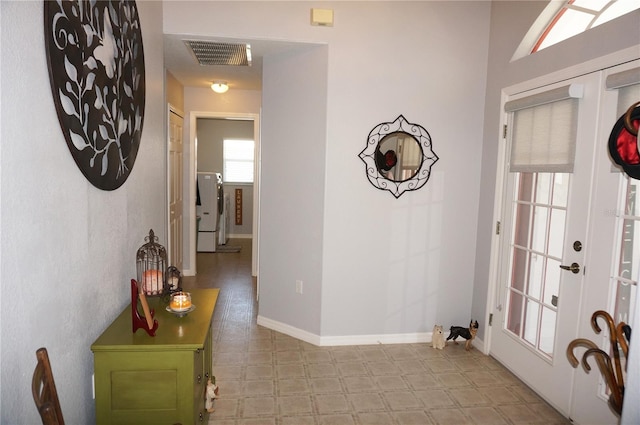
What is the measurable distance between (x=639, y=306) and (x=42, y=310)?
2063 millimetres

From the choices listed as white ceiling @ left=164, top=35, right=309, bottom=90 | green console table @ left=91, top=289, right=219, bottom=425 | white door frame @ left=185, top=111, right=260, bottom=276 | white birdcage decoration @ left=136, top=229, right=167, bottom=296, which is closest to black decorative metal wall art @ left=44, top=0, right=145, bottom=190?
white birdcage decoration @ left=136, top=229, right=167, bottom=296

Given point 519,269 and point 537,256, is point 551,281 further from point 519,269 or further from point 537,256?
point 519,269

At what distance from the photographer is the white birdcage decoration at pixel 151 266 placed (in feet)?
7.15

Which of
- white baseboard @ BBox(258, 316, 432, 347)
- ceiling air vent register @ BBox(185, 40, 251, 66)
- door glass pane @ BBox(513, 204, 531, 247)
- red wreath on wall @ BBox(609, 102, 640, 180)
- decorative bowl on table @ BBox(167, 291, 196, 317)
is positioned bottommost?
white baseboard @ BBox(258, 316, 432, 347)

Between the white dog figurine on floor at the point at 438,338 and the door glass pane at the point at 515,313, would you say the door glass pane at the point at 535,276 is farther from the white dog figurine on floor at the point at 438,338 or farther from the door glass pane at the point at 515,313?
the white dog figurine on floor at the point at 438,338

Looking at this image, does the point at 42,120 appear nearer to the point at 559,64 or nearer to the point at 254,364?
the point at 254,364

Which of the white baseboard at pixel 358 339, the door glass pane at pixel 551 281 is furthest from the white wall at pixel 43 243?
the door glass pane at pixel 551 281

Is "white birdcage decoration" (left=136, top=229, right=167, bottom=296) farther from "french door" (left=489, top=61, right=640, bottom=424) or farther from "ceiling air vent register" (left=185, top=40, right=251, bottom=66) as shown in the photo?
"french door" (left=489, top=61, right=640, bottom=424)

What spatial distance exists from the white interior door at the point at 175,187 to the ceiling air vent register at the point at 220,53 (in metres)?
0.99

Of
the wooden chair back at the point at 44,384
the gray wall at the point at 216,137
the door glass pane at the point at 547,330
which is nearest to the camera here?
the wooden chair back at the point at 44,384

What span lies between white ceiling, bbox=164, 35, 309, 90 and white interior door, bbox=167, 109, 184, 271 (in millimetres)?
474

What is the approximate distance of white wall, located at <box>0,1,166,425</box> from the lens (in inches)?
50.6

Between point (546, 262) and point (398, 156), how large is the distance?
1.34 metres

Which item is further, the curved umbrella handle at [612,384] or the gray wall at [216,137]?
the gray wall at [216,137]
